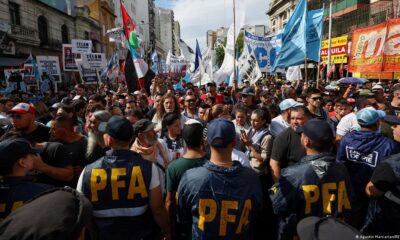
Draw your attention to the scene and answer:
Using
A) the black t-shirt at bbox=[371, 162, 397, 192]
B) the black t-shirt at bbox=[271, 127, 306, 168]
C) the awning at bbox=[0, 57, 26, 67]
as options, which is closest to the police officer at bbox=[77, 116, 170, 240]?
the black t-shirt at bbox=[271, 127, 306, 168]

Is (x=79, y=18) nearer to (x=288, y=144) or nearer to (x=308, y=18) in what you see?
(x=308, y=18)

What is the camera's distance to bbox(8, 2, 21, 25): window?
22.0 meters

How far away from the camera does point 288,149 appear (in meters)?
3.10

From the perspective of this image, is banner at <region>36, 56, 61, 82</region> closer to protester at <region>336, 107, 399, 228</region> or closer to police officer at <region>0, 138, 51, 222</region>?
police officer at <region>0, 138, 51, 222</region>

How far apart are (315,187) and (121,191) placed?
4.93ft

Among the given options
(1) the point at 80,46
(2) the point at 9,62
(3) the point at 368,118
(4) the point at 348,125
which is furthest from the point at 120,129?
(2) the point at 9,62

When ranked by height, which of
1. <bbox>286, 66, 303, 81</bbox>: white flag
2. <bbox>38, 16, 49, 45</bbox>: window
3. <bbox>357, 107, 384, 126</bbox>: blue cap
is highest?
<bbox>38, 16, 49, 45</bbox>: window

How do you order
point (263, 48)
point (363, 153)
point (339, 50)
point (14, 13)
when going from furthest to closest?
1. point (14, 13)
2. point (339, 50)
3. point (263, 48)
4. point (363, 153)

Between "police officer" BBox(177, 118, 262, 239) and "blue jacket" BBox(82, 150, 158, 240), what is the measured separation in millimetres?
355

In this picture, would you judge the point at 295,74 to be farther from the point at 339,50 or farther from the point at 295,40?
the point at 339,50

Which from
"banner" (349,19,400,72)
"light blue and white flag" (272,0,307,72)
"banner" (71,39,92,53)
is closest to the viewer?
"banner" (349,19,400,72)

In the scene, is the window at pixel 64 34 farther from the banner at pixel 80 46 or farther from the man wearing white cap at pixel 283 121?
the man wearing white cap at pixel 283 121

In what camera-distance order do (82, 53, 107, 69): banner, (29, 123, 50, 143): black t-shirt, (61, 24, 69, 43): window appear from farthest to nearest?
(61, 24, 69, 43): window
(82, 53, 107, 69): banner
(29, 123, 50, 143): black t-shirt

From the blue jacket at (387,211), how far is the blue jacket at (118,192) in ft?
6.56
